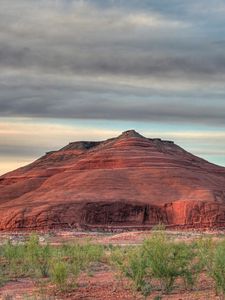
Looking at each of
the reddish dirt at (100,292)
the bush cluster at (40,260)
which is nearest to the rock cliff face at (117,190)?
the bush cluster at (40,260)

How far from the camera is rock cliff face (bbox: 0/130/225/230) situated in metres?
94.9

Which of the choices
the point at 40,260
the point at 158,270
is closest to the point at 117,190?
the point at 40,260

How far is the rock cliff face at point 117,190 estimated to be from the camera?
94.9 m

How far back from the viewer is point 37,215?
94125 mm

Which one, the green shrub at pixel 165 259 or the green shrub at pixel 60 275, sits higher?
the green shrub at pixel 165 259

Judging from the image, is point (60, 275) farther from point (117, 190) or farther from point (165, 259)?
point (117, 190)

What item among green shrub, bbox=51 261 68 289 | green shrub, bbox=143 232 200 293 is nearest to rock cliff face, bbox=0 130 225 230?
green shrub, bbox=51 261 68 289

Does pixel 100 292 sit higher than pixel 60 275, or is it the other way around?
pixel 60 275

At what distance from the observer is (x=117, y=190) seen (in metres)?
104

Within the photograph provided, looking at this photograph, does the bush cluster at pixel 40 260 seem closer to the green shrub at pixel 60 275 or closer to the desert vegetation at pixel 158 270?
the desert vegetation at pixel 158 270

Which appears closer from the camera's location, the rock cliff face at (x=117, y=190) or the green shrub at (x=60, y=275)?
the green shrub at (x=60, y=275)

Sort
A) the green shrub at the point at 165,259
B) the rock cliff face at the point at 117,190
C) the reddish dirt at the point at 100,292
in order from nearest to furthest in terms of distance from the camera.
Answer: the reddish dirt at the point at 100,292, the green shrub at the point at 165,259, the rock cliff face at the point at 117,190

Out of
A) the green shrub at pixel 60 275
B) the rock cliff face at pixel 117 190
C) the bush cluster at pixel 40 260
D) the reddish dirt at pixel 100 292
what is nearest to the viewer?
the reddish dirt at pixel 100 292

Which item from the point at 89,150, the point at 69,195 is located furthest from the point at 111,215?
the point at 89,150
